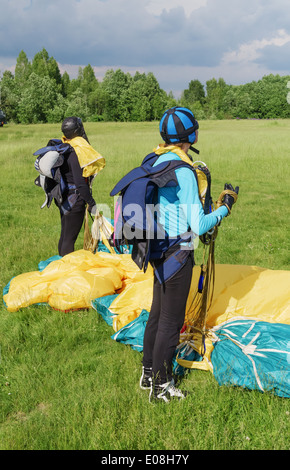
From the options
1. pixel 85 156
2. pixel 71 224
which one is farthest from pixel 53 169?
pixel 71 224

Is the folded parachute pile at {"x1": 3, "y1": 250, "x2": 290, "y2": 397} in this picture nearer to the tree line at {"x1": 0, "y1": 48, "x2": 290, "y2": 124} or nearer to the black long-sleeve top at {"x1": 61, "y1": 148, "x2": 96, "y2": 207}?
the black long-sleeve top at {"x1": 61, "y1": 148, "x2": 96, "y2": 207}

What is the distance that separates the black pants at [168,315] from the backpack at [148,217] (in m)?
0.09

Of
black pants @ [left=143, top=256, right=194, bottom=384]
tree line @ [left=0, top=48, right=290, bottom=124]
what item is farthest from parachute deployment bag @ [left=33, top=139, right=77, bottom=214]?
tree line @ [left=0, top=48, right=290, bottom=124]

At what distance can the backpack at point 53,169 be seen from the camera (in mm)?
4570

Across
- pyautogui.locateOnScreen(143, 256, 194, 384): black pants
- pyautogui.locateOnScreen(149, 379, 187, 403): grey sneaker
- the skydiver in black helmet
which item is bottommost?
pyautogui.locateOnScreen(149, 379, 187, 403): grey sneaker

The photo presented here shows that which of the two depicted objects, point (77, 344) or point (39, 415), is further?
point (77, 344)

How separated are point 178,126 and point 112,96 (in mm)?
74474

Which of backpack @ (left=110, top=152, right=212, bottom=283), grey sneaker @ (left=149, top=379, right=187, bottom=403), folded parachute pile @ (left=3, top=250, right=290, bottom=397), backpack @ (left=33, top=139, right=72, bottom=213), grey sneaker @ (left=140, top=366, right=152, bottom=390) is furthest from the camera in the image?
backpack @ (left=33, top=139, right=72, bottom=213)

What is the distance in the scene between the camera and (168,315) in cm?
280

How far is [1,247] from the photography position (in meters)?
6.47

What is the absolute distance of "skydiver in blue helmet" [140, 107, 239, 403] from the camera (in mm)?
2564

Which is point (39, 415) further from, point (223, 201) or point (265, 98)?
point (265, 98)

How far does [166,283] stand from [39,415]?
1.32 meters
